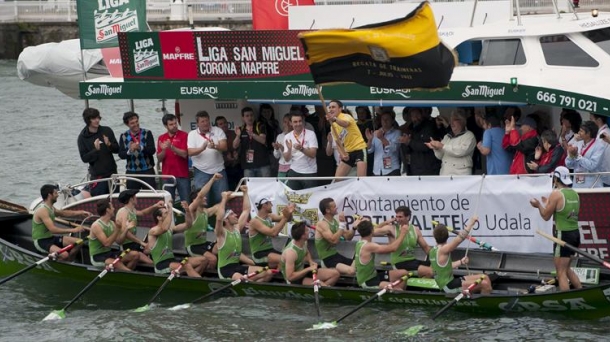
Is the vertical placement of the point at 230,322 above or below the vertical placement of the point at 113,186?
below

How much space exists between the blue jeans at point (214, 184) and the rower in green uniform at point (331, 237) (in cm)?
230

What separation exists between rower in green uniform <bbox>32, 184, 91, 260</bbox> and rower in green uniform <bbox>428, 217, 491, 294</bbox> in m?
6.04

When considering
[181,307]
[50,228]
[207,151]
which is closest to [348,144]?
[207,151]

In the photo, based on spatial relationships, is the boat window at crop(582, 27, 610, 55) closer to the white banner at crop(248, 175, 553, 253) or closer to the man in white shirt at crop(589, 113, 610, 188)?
the man in white shirt at crop(589, 113, 610, 188)

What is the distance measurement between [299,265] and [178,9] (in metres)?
33.0

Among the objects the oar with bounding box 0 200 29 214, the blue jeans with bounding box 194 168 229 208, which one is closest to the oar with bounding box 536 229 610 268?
the blue jeans with bounding box 194 168 229 208

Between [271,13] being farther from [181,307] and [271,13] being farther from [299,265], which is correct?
[181,307]

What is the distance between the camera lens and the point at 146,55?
1891cm

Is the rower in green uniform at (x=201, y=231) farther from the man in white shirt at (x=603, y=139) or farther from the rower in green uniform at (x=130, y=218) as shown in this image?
the man in white shirt at (x=603, y=139)

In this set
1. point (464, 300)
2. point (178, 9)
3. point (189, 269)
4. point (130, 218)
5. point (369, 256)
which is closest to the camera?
point (464, 300)

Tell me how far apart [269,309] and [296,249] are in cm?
94

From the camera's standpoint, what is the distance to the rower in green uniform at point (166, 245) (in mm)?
17953

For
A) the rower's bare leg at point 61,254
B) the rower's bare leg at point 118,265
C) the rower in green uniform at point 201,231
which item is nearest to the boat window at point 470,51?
the rower in green uniform at point 201,231

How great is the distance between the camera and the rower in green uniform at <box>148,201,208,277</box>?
1795cm
